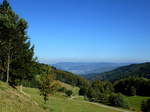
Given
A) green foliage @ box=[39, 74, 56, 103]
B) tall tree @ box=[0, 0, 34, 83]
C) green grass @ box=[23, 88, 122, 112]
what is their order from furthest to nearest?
green foliage @ box=[39, 74, 56, 103] → green grass @ box=[23, 88, 122, 112] → tall tree @ box=[0, 0, 34, 83]

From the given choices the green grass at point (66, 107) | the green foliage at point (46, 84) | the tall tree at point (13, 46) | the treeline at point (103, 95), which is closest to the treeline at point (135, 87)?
the treeline at point (103, 95)

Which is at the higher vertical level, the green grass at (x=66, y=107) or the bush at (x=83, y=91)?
the green grass at (x=66, y=107)

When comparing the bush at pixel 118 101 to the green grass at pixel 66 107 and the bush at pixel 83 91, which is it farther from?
the bush at pixel 83 91

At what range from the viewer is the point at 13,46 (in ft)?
93.7

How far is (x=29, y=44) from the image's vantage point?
1277 inches

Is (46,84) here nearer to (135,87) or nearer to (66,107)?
(66,107)

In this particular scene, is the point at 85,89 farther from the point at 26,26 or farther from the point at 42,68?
the point at 26,26

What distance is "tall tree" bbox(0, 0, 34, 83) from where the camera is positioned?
25844 millimetres

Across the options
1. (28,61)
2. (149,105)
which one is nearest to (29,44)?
(28,61)

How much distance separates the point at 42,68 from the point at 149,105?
3533 cm

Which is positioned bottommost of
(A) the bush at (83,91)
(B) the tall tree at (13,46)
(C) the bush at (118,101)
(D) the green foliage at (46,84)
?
(A) the bush at (83,91)

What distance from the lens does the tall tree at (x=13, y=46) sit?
25.8 metres

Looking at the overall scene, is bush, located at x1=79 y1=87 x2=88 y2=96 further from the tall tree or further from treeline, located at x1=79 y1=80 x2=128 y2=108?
the tall tree

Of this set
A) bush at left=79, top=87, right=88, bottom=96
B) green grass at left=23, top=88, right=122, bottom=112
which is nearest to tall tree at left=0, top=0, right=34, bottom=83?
green grass at left=23, top=88, right=122, bottom=112
